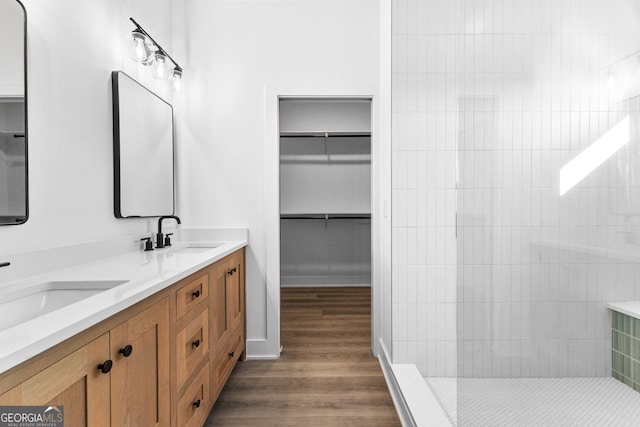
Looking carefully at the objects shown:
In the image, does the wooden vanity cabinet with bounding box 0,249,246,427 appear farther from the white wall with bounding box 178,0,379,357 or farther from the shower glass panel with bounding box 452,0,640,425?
the shower glass panel with bounding box 452,0,640,425

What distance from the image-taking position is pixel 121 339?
97cm

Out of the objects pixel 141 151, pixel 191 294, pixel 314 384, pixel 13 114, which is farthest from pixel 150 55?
pixel 314 384

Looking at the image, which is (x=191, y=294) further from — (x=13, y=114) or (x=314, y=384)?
(x=314, y=384)

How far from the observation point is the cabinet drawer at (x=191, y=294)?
140cm

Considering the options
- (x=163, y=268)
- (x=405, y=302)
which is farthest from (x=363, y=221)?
(x=163, y=268)

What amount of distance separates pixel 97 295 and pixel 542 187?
1189 mm

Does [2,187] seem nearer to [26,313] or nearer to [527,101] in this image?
[26,313]

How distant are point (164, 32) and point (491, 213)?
101 inches

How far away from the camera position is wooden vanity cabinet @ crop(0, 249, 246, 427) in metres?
0.73

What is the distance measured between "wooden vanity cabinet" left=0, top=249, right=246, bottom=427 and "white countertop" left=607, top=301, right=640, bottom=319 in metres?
1.09

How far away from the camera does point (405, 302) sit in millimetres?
2184

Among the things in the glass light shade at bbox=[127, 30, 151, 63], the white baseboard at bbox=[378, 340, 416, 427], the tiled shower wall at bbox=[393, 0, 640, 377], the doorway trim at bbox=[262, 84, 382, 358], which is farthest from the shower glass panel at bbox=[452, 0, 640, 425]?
the glass light shade at bbox=[127, 30, 151, 63]

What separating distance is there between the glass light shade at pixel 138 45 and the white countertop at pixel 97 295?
1.11 meters

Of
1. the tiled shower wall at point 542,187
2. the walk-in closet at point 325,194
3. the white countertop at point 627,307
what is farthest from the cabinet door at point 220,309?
the walk-in closet at point 325,194
